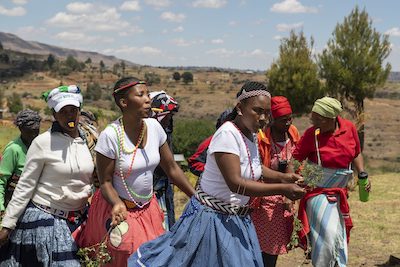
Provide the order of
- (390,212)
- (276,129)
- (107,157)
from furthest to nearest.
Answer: (390,212), (276,129), (107,157)

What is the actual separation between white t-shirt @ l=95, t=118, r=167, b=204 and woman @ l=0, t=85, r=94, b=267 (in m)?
0.38

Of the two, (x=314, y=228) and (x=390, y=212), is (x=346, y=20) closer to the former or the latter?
(x=390, y=212)

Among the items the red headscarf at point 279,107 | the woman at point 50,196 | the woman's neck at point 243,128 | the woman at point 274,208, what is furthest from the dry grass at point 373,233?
the woman at point 50,196

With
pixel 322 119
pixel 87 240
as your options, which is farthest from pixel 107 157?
pixel 322 119

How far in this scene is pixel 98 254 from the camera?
2643 millimetres

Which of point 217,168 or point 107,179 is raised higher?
point 217,168

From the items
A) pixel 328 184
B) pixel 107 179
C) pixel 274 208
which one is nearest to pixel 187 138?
pixel 328 184

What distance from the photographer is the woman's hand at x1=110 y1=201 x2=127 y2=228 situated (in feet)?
8.13

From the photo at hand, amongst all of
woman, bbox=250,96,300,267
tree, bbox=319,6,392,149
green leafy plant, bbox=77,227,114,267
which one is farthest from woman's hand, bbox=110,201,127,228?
tree, bbox=319,6,392,149

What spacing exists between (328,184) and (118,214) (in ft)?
7.44

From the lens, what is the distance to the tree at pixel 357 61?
17.7m

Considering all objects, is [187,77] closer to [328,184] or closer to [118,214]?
[328,184]

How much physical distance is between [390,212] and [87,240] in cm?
722

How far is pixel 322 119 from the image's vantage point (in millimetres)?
3789
